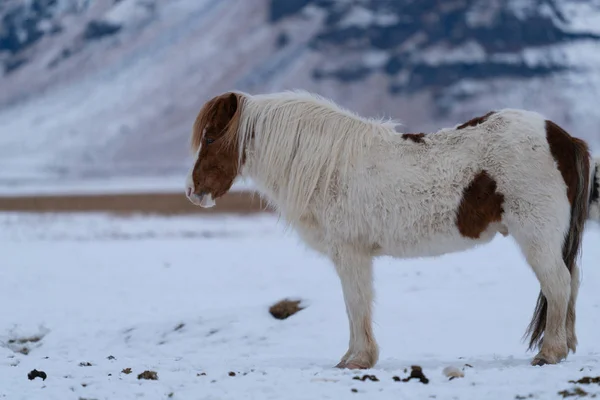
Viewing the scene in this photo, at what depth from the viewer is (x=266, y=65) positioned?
13462 cm

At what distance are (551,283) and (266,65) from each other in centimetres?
13052

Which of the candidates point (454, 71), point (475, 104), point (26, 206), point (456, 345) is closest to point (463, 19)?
point (454, 71)

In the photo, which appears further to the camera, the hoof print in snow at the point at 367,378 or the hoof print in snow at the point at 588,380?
the hoof print in snow at the point at 367,378

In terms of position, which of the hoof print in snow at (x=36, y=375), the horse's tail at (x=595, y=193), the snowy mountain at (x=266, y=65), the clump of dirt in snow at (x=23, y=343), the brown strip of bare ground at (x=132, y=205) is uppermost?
the horse's tail at (x=595, y=193)

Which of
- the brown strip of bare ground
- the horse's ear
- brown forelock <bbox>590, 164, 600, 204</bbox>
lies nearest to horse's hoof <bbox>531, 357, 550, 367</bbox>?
brown forelock <bbox>590, 164, 600, 204</bbox>

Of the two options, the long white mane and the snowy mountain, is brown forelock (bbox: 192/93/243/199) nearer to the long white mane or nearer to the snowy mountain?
the long white mane

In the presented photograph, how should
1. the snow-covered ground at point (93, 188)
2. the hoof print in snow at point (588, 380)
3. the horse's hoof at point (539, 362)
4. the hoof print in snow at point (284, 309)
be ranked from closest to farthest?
the hoof print in snow at point (588, 380)
the horse's hoof at point (539, 362)
the hoof print in snow at point (284, 309)
the snow-covered ground at point (93, 188)

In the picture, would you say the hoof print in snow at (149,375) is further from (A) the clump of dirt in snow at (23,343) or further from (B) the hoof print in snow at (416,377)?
(A) the clump of dirt in snow at (23,343)

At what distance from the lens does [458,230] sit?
6.42 metres

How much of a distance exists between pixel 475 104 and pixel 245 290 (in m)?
114

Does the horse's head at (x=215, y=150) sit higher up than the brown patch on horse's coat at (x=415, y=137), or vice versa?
the brown patch on horse's coat at (x=415, y=137)

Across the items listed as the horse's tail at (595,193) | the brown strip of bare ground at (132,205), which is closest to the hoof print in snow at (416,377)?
the horse's tail at (595,193)

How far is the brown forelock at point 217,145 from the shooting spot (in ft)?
23.2

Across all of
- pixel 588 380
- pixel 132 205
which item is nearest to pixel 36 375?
pixel 588 380
